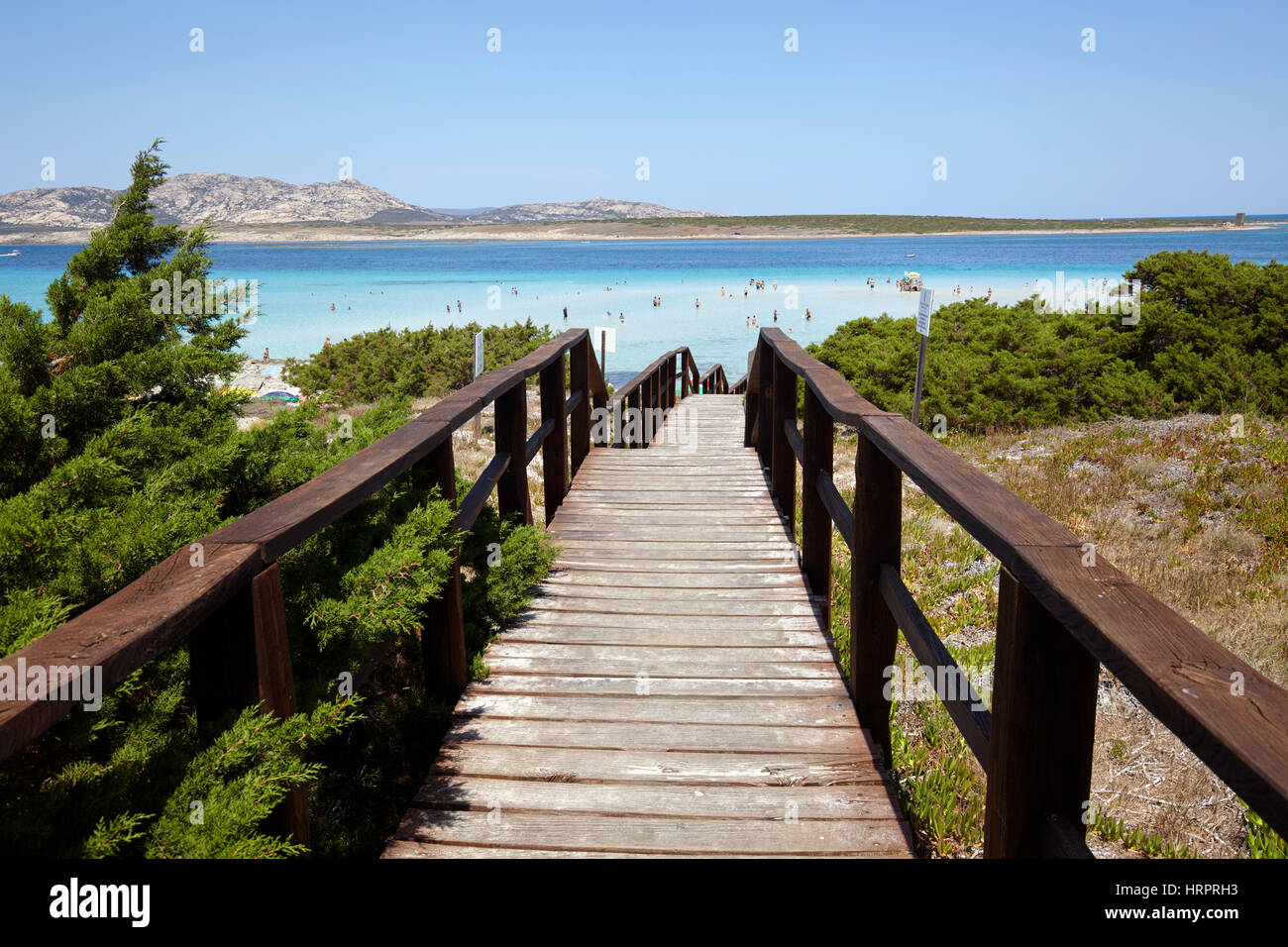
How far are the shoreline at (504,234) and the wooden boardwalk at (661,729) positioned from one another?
545 feet

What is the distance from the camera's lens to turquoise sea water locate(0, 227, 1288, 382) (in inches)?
1657

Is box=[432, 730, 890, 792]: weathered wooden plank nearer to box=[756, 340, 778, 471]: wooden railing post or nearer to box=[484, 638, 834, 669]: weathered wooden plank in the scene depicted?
box=[484, 638, 834, 669]: weathered wooden plank

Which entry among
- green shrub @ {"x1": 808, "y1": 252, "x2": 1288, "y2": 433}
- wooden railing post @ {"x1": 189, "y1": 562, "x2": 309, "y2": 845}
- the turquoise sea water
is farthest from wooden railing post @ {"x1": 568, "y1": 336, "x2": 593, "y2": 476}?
green shrub @ {"x1": 808, "y1": 252, "x2": 1288, "y2": 433}

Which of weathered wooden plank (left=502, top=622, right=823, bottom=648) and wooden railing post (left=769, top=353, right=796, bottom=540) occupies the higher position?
wooden railing post (left=769, top=353, right=796, bottom=540)

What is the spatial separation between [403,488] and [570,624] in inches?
50.8

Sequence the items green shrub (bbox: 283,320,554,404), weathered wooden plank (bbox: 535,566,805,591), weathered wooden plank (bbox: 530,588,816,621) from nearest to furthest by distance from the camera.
Answer: weathered wooden plank (bbox: 530,588,816,621), weathered wooden plank (bbox: 535,566,805,591), green shrub (bbox: 283,320,554,404)

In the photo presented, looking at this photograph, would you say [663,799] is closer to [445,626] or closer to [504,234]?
[445,626]

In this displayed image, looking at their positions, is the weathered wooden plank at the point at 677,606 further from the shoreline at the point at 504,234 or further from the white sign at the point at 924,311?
the shoreline at the point at 504,234

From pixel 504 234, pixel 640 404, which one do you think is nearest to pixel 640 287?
pixel 640 404

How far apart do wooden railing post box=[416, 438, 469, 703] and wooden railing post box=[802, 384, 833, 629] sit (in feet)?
6.23

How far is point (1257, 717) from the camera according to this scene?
1098 mm
